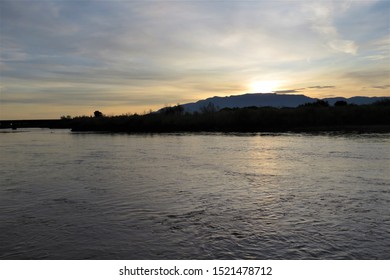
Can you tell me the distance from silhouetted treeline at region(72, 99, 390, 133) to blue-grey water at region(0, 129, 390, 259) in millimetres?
39247

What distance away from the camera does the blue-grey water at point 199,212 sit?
7902mm

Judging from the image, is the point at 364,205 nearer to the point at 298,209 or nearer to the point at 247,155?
the point at 298,209

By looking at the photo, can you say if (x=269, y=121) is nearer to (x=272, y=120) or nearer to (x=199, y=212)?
(x=272, y=120)

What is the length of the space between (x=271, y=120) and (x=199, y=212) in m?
52.3

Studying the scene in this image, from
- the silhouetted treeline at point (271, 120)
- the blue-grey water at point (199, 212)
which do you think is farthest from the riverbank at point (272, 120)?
the blue-grey water at point (199, 212)

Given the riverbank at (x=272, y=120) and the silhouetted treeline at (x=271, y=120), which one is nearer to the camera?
the riverbank at (x=272, y=120)

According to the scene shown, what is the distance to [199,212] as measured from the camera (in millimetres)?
10734

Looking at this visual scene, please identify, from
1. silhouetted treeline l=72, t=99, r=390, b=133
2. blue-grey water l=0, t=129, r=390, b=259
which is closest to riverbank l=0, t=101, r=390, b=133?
silhouetted treeline l=72, t=99, r=390, b=133

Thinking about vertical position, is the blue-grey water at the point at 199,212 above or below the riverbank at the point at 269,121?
below

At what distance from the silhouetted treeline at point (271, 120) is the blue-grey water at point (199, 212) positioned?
3925 cm

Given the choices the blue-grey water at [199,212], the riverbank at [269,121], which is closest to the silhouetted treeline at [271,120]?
the riverbank at [269,121]

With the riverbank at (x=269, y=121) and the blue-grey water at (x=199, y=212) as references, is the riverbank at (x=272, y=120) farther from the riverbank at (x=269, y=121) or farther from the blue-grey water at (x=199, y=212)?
the blue-grey water at (x=199, y=212)

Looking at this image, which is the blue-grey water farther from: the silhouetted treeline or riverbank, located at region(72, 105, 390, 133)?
riverbank, located at region(72, 105, 390, 133)
